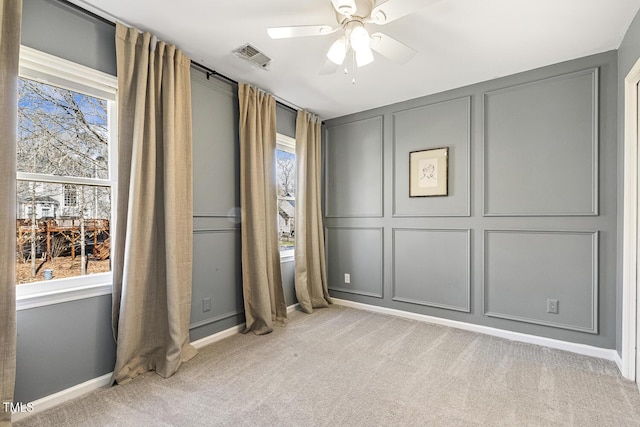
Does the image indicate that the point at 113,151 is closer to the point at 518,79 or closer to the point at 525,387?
the point at 525,387

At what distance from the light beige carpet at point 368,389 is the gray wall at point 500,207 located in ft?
1.48

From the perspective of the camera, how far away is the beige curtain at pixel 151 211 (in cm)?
211

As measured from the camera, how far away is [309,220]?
12.7 feet

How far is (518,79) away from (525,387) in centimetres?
260

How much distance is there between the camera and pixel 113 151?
2.20 meters

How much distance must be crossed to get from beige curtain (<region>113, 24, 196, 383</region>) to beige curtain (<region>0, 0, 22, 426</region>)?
530 mm

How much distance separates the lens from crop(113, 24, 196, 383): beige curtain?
2.11 m

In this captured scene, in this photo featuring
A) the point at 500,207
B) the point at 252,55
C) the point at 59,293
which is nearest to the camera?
the point at 59,293

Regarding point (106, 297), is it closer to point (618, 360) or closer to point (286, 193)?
point (286, 193)

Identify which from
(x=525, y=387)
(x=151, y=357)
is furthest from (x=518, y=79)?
(x=151, y=357)

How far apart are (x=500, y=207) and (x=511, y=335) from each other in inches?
47.7

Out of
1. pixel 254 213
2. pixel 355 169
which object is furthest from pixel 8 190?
pixel 355 169

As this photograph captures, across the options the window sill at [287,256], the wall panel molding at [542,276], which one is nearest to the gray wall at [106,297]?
the window sill at [287,256]

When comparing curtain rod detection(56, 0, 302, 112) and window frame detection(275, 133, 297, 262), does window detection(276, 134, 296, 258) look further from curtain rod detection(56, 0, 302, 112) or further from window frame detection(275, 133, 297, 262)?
curtain rod detection(56, 0, 302, 112)
